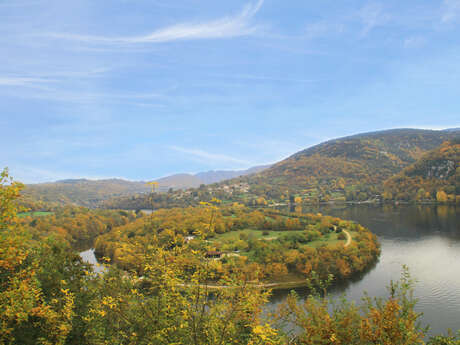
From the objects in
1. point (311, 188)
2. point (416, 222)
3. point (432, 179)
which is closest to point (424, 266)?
point (416, 222)

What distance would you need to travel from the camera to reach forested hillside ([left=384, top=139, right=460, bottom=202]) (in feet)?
326

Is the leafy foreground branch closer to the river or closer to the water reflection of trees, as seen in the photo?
the river

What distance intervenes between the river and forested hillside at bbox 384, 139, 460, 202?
1296 inches

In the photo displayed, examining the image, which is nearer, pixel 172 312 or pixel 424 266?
pixel 172 312

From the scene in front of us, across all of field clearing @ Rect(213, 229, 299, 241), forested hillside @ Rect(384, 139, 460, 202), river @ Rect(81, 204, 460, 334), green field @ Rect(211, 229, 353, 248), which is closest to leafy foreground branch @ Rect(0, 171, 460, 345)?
river @ Rect(81, 204, 460, 334)

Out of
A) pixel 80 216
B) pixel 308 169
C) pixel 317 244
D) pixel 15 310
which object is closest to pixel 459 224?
pixel 317 244

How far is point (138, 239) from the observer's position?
23.3 feet

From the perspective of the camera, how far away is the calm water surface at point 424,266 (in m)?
27.4

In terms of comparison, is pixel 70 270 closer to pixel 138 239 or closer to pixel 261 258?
pixel 138 239

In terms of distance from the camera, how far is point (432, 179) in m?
111

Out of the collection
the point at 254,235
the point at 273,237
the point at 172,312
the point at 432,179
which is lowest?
the point at 273,237

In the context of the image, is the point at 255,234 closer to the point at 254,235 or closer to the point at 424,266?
the point at 254,235

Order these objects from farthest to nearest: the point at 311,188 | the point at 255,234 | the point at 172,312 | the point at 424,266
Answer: the point at 311,188, the point at 255,234, the point at 424,266, the point at 172,312

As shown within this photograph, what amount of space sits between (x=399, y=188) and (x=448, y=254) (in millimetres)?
83281
